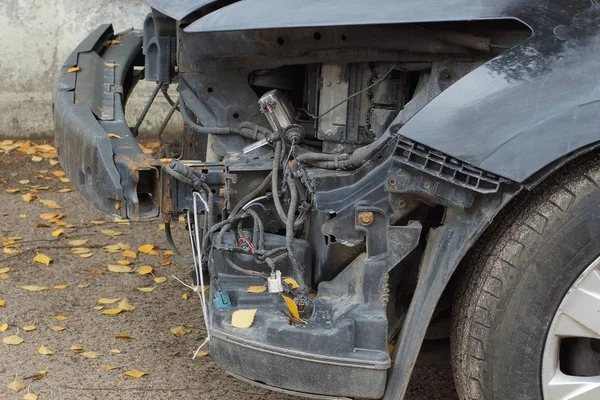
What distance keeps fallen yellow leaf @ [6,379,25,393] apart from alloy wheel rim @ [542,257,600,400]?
213cm

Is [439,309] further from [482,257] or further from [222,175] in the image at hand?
[222,175]

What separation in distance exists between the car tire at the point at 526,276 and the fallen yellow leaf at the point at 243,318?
0.70 metres

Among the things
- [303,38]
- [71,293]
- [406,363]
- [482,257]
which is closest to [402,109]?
[303,38]

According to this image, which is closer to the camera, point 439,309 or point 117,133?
point 439,309

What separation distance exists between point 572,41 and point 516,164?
1.42 feet

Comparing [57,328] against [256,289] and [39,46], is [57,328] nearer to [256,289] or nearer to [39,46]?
[256,289]

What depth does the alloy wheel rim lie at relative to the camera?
2852 mm

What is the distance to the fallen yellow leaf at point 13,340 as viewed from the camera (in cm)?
432

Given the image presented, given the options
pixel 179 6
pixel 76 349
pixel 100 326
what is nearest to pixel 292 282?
pixel 179 6

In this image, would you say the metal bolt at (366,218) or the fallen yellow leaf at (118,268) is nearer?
the metal bolt at (366,218)

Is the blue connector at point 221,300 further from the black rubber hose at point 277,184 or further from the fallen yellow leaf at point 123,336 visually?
the fallen yellow leaf at point 123,336

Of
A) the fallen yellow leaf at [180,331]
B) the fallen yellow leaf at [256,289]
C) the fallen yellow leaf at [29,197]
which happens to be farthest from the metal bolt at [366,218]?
the fallen yellow leaf at [29,197]

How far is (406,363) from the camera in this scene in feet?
10.1

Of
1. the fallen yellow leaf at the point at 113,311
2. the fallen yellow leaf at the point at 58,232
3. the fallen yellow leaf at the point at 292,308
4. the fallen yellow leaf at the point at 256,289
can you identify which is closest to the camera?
the fallen yellow leaf at the point at 292,308
